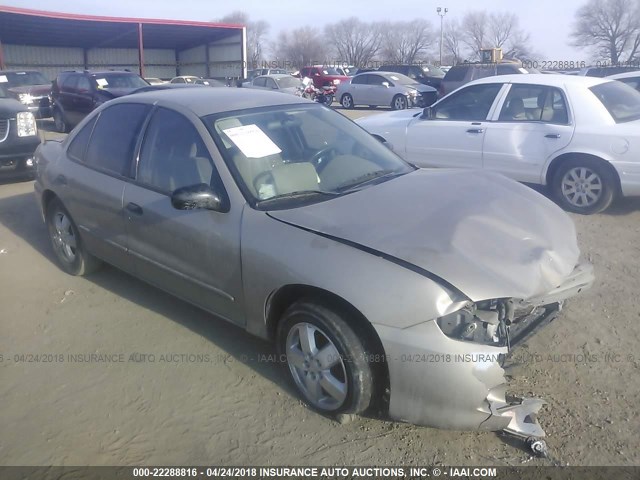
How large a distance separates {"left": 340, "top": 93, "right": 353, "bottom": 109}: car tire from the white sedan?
1659cm

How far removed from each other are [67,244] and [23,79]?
1584 cm

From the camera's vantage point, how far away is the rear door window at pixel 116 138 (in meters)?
4.18

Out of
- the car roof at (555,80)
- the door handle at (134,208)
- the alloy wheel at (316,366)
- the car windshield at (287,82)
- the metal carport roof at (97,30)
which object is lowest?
the alloy wheel at (316,366)

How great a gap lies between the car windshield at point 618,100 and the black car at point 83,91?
10.8m

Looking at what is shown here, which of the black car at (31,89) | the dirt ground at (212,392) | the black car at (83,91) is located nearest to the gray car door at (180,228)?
the dirt ground at (212,392)

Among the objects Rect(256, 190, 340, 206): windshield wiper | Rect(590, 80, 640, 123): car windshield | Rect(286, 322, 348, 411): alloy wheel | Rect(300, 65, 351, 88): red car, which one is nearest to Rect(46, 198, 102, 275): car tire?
Rect(256, 190, 340, 206): windshield wiper

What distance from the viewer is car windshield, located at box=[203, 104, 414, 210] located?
3.47 metres

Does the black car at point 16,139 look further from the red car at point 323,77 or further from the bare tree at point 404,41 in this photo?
the bare tree at point 404,41

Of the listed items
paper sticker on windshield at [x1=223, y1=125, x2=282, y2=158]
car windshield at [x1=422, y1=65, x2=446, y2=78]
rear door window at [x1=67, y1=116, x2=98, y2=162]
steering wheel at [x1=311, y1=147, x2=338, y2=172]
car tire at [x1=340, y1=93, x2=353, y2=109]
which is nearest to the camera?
paper sticker on windshield at [x1=223, y1=125, x2=282, y2=158]

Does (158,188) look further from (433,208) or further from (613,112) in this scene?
(613,112)

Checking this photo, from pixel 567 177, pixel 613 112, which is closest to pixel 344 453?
pixel 567 177

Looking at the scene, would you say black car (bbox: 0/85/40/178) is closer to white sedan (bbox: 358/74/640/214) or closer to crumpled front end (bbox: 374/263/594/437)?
white sedan (bbox: 358/74/640/214)

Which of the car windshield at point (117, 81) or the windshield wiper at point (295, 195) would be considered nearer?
the windshield wiper at point (295, 195)

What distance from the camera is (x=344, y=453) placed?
280cm
